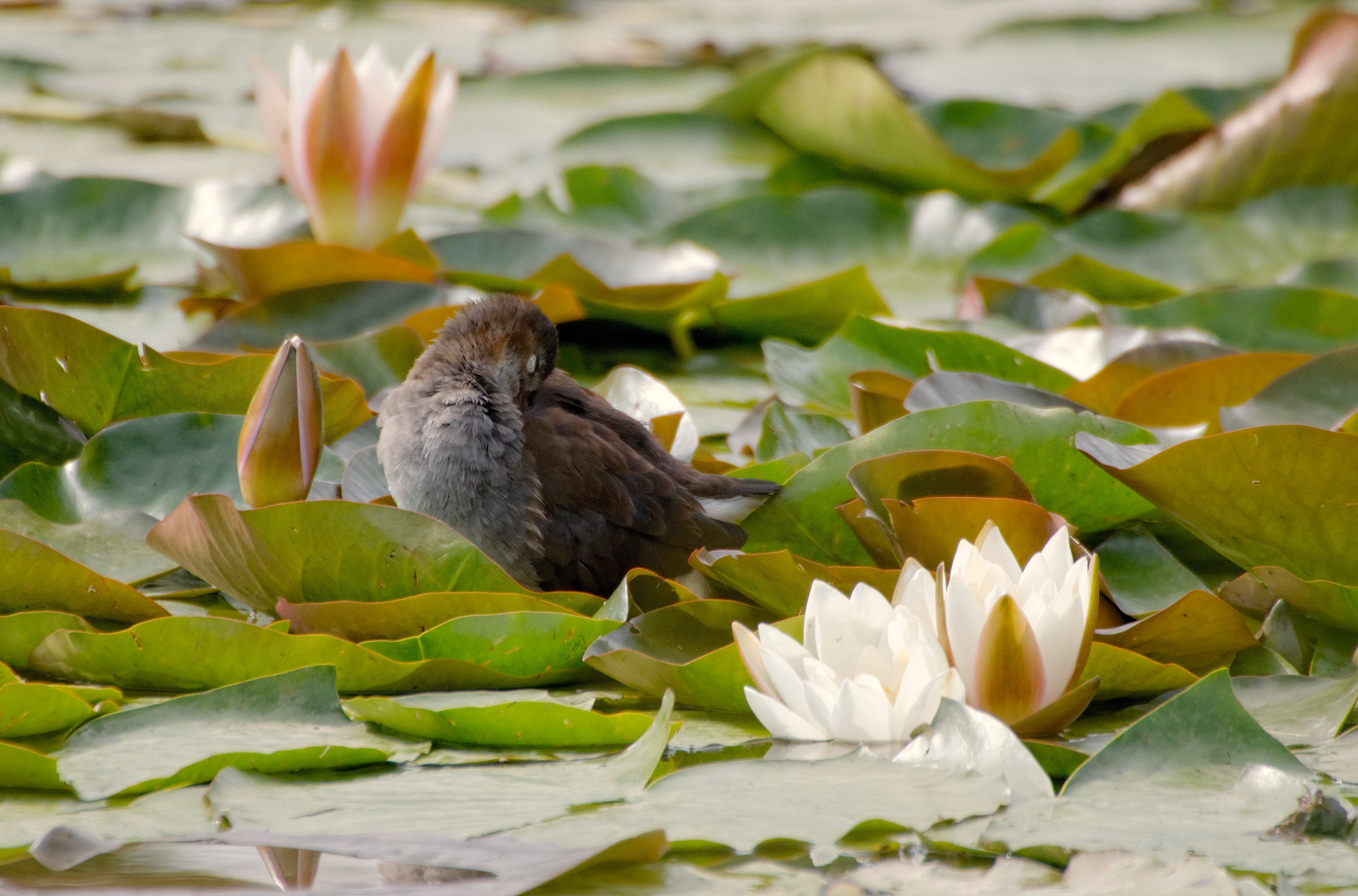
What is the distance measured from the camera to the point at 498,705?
147 centimetres

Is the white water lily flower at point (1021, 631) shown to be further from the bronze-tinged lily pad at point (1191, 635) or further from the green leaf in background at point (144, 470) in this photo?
the green leaf in background at point (144, 470)

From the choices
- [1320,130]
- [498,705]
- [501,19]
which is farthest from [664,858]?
[501,19]

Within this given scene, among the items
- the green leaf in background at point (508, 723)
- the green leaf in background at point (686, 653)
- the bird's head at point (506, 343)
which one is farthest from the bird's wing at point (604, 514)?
the green leaf in background at point (508, 723)

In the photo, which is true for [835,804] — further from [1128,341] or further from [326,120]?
[326,120]

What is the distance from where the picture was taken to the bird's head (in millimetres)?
2066

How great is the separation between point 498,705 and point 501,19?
19.3ft

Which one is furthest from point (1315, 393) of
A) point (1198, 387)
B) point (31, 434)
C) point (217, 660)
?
point (31, 434)

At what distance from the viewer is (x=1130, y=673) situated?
1629 mm

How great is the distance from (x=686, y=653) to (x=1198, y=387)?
110cm

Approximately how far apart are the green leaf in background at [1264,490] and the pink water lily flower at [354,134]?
5.63 ft

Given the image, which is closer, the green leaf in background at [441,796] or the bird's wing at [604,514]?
the green leaf in background at [441,796]

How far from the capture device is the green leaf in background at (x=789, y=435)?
2.30m

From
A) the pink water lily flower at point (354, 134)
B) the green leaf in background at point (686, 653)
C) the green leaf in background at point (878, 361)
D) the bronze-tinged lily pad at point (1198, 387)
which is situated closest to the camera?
the green leaf in background at point (686, 653)

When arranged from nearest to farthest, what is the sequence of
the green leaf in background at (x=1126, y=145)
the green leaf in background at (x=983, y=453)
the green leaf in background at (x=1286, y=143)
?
the green leaf in background at (x=983, y=453) < the green leaf in background at (x=1286, y=143) < the green leaf in background at (x=1126, y=145)
